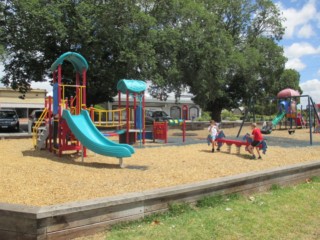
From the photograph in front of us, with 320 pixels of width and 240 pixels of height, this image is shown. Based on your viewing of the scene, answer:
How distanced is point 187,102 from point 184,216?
5098 cm

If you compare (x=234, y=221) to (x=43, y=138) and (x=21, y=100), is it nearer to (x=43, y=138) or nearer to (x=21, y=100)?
(x=43, y=138)

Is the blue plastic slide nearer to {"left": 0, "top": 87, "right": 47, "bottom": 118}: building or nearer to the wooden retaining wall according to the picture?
the wooden retaining wall

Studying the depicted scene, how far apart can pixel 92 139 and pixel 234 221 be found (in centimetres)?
490

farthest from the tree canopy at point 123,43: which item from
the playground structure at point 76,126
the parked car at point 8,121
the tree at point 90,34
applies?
the playground structure at point 76,126

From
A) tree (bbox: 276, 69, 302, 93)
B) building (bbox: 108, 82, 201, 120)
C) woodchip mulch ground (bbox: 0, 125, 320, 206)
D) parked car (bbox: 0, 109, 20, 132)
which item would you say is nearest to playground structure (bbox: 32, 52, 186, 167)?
woodchip mulch ground (bbox: 0, 125, 320, 206)

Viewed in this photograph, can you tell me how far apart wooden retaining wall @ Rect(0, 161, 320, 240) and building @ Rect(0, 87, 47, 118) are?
44.8 meters

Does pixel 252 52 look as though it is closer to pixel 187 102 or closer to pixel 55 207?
pixel 55 207

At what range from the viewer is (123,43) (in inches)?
821

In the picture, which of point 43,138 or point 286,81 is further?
point 286,81

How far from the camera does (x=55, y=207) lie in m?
4.42

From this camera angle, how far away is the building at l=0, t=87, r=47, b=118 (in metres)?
48.8

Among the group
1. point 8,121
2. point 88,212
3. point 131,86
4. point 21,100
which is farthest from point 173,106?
point 88,212

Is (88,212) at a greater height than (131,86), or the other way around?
(131,86)

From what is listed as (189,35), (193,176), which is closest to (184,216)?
(193,176)
